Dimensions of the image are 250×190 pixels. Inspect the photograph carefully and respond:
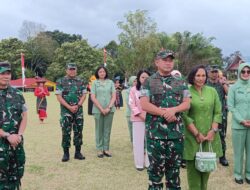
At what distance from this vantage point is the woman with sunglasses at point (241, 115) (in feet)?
17.8

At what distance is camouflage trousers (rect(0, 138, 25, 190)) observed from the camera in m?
4.11

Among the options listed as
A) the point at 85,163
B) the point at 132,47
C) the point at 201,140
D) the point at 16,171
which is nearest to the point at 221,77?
the point at 201,140

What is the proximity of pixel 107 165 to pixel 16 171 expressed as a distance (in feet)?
8.97

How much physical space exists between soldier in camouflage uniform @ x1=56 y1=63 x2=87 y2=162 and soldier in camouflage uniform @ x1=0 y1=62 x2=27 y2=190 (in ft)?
8.50

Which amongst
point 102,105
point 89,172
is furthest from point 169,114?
point 102,105

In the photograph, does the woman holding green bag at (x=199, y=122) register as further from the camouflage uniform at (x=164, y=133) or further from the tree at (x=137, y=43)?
the tree at (x=137, y=43)

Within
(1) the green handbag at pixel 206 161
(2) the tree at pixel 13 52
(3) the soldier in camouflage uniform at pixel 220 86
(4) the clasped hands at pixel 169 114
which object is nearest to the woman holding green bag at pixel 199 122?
(1) the green handbag at pixel 206 161

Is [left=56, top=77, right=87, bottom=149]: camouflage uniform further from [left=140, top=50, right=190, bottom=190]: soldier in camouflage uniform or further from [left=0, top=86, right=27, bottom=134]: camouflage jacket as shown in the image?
[left=140, top=50, right=190, bottom=190]: soldier in camouflage uniform

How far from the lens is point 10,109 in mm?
4141

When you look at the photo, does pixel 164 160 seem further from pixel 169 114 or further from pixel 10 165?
pixel 10 165

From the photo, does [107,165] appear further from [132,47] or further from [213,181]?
[132,47]

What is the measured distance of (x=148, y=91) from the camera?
4.15m

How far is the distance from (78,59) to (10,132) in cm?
5052

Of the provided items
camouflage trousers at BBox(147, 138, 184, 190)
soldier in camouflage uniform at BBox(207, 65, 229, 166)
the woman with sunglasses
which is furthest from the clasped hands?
soldier in camouflage uniform at BBox(207, 65, 229, 166)
